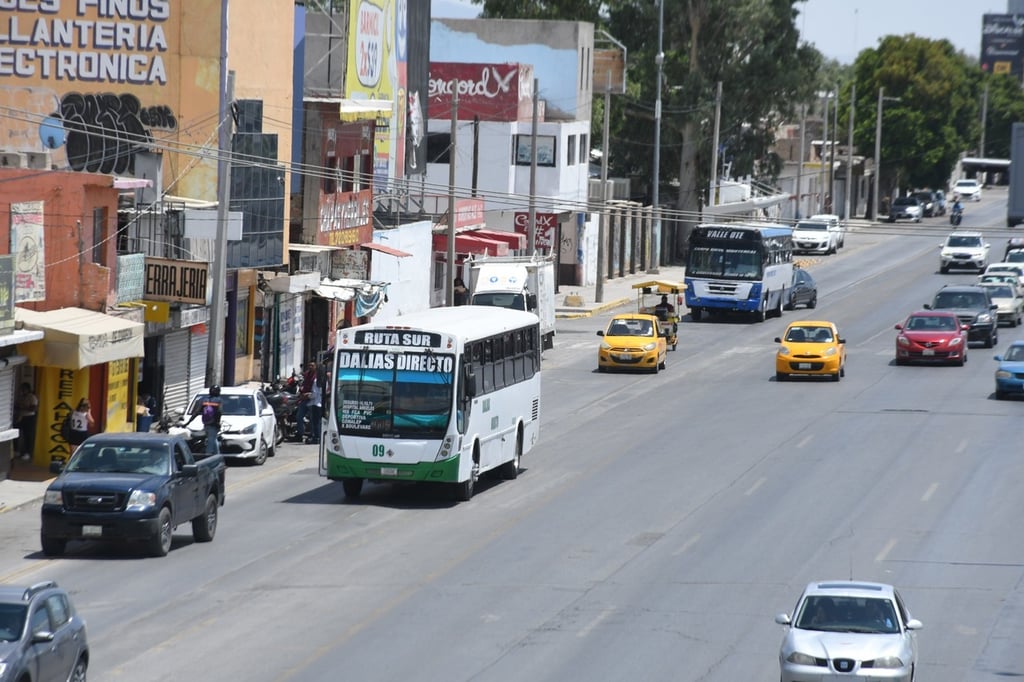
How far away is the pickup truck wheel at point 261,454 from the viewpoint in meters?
35.8

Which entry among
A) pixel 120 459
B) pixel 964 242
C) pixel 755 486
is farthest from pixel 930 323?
pixel 964 242

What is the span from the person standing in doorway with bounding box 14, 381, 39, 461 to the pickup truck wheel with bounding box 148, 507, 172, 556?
9.47 m

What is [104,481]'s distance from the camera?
24938mm

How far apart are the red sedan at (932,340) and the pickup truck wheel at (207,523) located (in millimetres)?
29221

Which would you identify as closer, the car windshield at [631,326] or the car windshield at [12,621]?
the car windshield at [12,621]

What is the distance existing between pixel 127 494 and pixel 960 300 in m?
37.1

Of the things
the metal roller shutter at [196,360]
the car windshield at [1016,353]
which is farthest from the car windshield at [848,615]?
the car windshield at [1016,353]

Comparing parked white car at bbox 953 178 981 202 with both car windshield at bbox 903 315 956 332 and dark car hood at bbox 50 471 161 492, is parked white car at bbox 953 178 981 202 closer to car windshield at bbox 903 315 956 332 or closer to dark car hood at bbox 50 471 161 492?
car windshield at bbox 903 315 956 332

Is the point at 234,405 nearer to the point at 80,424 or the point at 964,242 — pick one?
the point at 80,424

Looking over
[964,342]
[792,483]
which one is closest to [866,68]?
[964,342]

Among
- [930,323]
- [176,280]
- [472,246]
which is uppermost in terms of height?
[472,246]

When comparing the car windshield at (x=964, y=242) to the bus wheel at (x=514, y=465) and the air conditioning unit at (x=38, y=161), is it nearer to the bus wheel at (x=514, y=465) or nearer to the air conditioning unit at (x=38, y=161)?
the bus wheel at (x=514, y=465)

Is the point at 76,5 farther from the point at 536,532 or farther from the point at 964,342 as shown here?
the point at 964,342

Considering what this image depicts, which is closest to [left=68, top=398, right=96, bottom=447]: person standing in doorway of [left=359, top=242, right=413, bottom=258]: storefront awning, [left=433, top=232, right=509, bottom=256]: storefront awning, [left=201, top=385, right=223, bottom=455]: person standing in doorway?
[left=201, top=385, right=223, bottom=455]: person standing in doorway
